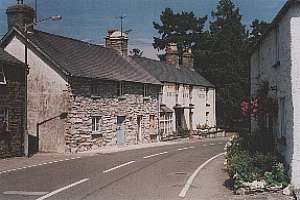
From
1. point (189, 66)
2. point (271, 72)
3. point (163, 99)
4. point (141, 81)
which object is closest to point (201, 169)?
point (271, 72)

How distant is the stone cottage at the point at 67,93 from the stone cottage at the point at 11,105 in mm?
2662

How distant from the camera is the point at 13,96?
87.6ft

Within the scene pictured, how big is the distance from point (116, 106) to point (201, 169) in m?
16.3

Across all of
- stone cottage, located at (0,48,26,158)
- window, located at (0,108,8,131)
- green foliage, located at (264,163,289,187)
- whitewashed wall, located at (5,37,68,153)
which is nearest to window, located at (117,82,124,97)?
whitewashed wall, located at (5,37,68,153)

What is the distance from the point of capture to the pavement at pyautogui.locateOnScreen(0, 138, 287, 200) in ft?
43.0

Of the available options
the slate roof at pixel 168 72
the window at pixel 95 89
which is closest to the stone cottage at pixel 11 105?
the window at pixel 95 89

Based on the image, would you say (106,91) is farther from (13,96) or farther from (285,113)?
(285,113)

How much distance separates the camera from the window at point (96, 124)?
1266 inches

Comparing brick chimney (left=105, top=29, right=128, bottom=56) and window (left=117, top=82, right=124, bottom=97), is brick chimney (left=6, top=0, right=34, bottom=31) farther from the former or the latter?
brick chimney (left=105, top=29, right=128, bottom=56)

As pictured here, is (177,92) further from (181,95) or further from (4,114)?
(4,114)

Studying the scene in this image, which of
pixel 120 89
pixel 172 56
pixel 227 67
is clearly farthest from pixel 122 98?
pixel 227 67

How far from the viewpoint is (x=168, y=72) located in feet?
169

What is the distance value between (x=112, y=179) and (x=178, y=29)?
66977mm

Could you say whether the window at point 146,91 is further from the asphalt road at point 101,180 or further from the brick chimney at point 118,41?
the asphalt road at point 101,180
